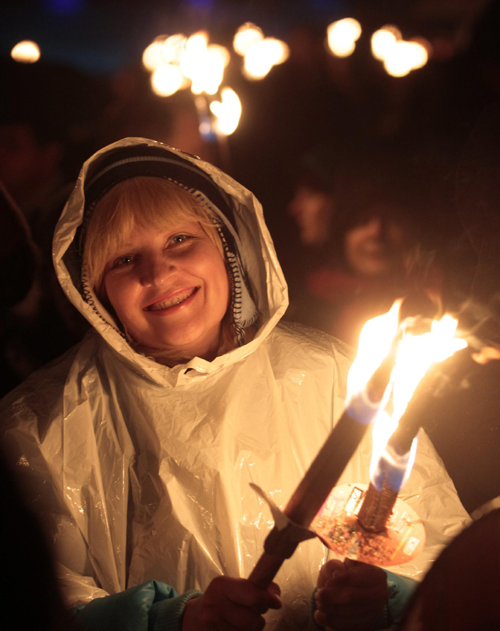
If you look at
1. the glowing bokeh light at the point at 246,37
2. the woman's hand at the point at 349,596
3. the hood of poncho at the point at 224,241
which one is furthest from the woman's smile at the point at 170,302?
the glowing bokeh light at the point at 246,37

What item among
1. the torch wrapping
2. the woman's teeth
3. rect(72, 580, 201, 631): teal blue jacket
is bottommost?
rect(72, 580, 201, 631): teal blue jacket

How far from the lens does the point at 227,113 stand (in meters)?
2.03

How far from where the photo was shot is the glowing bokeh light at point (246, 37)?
2043 mm

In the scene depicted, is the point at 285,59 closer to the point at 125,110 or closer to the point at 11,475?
the point at 125,110

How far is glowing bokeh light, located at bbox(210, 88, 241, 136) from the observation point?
202cm

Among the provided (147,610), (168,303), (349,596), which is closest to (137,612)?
(147,610)

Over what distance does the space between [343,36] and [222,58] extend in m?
0.61

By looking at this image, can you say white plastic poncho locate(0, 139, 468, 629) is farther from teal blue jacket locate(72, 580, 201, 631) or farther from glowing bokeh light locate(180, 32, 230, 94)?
glowing bokeh light locate(180, 32, 230, 94)

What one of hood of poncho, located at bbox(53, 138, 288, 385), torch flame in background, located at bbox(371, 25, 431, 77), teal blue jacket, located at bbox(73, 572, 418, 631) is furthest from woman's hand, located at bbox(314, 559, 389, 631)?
torch flame in background, located at bbox(371, 25, 431, 77)

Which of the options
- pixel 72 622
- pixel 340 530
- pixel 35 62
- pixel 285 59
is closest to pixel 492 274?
pixel 340 530

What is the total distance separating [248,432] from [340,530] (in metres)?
0.68

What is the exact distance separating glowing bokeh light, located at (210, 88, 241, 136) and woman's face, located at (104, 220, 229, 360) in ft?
2.77

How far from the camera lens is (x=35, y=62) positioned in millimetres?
1981

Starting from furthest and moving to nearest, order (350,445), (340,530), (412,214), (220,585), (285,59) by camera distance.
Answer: (285,59) < (412,214) < (220,585) < (340,530) < (350,445)
